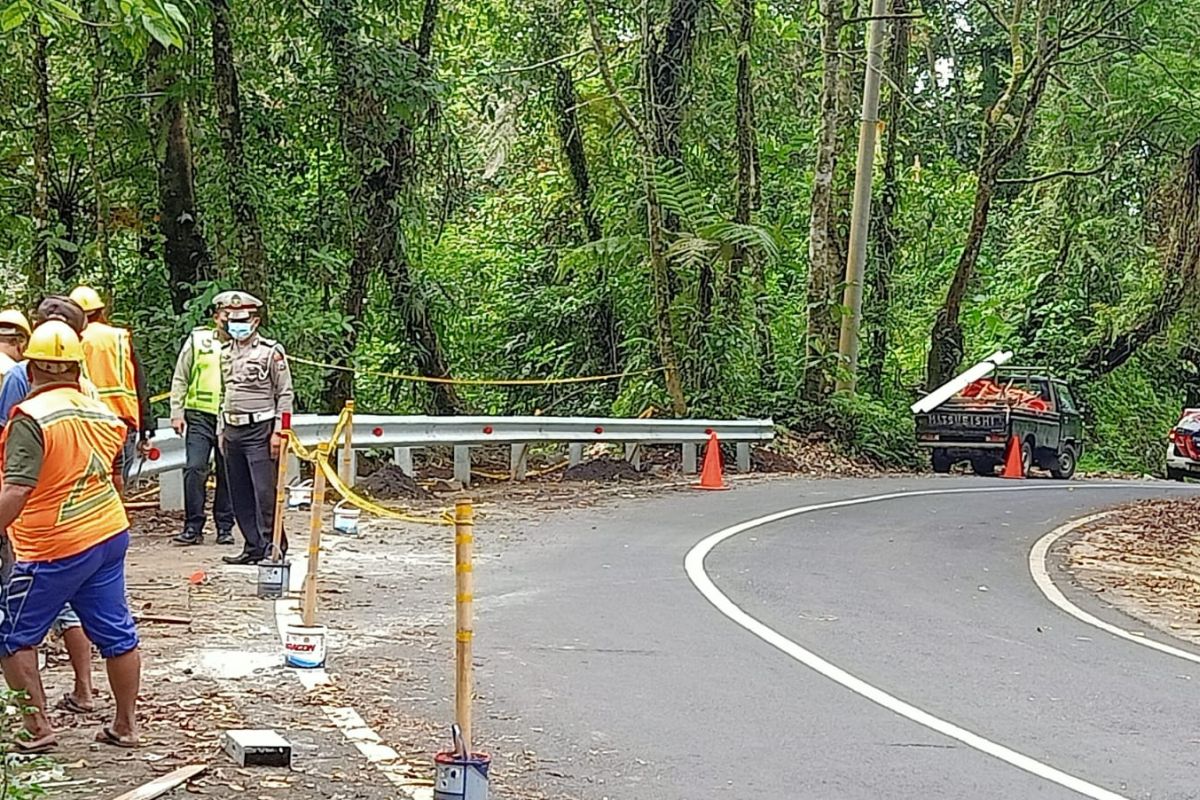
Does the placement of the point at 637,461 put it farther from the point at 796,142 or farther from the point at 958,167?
the point at 958,167

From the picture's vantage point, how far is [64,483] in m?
6.41

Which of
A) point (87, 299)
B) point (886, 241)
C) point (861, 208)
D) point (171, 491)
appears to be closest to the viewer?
point (87, 299)

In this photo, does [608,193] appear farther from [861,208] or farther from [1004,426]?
[1004,426]

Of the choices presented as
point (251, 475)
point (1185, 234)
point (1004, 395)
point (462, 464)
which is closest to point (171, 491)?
point (251, 475)

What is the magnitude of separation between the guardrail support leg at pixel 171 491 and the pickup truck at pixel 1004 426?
50.1ft

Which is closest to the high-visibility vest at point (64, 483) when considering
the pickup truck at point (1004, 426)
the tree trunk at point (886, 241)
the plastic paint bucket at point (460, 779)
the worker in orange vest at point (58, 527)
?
the worker in orange vest at point (58, 527)

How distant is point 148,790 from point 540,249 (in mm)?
25092

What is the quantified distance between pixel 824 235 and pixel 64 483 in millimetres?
21928

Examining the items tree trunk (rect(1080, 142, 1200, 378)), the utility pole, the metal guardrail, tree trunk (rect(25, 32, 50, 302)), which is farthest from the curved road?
the utility pole

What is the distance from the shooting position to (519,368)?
30047mm

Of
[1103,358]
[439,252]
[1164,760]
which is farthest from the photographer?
[1103,358]

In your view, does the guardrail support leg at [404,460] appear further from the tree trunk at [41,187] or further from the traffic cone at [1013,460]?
the traffic cone at [1013,460]

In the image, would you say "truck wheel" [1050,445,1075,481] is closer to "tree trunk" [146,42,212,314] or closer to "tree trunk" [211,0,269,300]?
A: "tree trunk" [211,0,269,300]

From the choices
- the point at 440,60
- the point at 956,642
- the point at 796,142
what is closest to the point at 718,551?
the point at 956,642
